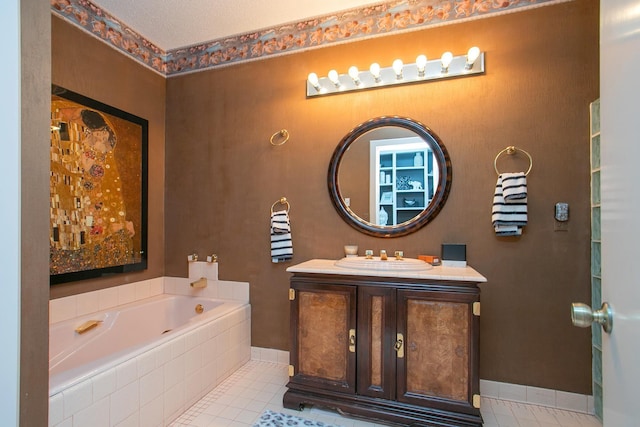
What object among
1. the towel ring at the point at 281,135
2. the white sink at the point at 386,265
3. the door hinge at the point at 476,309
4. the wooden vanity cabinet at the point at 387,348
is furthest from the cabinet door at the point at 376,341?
the towel ring at the point at 281,135

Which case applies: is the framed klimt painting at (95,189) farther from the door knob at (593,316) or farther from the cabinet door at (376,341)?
the door knob at (593,316)

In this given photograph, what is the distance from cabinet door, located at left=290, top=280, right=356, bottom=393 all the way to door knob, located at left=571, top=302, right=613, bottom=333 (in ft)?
4.00

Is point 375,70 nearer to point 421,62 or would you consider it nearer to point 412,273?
point 421,62

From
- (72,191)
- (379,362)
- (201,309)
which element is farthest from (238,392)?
(72,191)

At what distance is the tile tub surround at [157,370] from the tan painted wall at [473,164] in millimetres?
258

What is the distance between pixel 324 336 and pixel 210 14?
2.45m

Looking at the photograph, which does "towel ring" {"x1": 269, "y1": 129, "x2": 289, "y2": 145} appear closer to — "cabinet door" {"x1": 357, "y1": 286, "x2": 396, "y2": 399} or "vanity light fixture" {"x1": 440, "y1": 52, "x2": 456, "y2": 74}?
"vanity light fixture" {"x1": 440, "y1": 52, "x2": 456, "y2": 74}

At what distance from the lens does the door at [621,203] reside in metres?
0.57

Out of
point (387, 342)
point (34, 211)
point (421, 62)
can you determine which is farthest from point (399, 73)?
point (34, 211)

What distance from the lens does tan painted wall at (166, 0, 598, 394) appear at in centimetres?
196

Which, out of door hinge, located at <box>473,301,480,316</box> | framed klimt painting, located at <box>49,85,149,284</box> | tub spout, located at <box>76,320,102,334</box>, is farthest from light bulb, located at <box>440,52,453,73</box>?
tub spout, located at <box>76,320,102,334</box>

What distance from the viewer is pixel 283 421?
1.81 metres

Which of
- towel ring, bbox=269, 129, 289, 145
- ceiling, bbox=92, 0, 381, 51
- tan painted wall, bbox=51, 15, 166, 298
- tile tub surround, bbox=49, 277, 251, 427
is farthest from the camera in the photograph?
towel ring, bbox=269, 129, 289, 145

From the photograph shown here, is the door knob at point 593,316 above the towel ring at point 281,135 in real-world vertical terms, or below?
below
